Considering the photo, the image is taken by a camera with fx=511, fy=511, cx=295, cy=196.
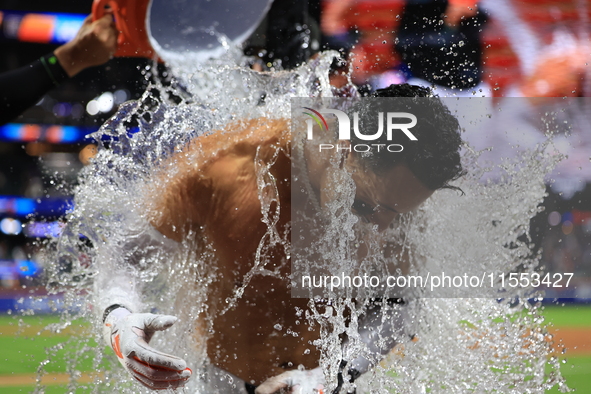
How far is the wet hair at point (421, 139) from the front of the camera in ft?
3.67

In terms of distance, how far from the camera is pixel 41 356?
2.82 meters

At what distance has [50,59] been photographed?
91.5 inches

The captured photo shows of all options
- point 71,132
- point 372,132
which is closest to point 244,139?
point 372,132

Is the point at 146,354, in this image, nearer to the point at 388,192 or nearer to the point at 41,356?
the point at 388,192

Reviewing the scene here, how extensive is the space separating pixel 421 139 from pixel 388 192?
15cm

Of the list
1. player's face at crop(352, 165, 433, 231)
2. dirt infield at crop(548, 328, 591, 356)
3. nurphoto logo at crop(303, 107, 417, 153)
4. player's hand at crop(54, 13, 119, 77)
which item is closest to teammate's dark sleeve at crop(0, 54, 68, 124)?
player's hand at crop(54, 13, 119, 77)

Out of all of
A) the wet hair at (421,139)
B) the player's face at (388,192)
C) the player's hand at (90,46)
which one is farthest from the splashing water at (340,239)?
the player's hand at (90,46)

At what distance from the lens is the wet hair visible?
3.67 feet

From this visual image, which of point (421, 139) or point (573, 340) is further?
point (573, 340)

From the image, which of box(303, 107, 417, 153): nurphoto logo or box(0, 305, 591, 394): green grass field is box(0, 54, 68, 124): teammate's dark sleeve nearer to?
box(0, 305, 591, 394): green grass field

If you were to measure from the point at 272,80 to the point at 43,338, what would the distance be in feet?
8.20

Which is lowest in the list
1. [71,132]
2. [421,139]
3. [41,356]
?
[41,356]

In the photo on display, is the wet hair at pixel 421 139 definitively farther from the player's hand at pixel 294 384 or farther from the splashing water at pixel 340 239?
the player's hand at pixel 294 384

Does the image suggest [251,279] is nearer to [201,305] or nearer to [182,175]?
[201,305]
